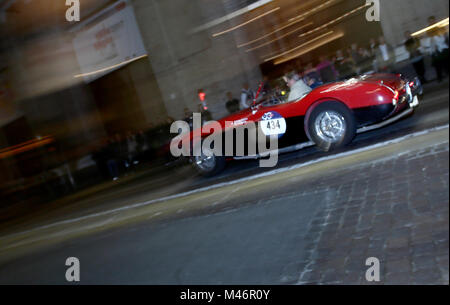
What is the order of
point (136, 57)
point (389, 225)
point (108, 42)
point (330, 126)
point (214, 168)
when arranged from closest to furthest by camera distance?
1. point (389, 225)
2. point (330, 126)
3. point (214, 168)
4. point (136, 57)
5. point (108, 42)

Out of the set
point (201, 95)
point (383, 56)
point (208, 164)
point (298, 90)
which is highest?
point (201, 95)

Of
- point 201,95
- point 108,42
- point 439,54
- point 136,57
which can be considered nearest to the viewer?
point 439,54

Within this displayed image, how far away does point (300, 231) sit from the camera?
455cm

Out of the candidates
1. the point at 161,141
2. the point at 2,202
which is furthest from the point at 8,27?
the point at 161,141

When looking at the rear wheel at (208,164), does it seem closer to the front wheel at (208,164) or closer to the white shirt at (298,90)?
the front wheel at (208,164)

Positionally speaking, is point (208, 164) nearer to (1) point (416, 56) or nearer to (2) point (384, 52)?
(1) point (416, 56)

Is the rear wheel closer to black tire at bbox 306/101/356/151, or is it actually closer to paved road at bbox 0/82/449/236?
paved road at bbox 0/82/449/236

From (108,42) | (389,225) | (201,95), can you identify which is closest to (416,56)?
(201,95)

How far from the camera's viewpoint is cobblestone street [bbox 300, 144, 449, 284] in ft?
10.7

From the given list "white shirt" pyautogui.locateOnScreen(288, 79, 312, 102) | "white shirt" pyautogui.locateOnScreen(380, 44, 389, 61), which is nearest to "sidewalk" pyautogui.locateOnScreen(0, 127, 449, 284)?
"white shirt" pyautogui.locateOnScreen(288, 79, 312, 102)

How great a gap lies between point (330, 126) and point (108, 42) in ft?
52.4

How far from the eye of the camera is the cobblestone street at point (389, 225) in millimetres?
3266
